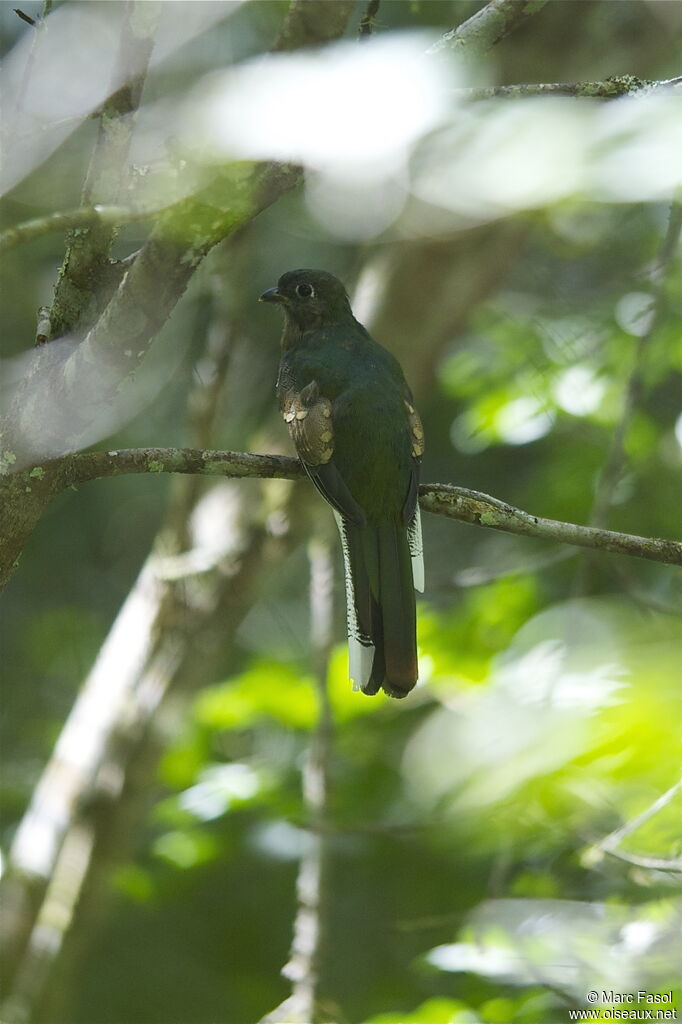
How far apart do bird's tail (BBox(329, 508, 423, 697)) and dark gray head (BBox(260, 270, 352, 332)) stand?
110 centimetres

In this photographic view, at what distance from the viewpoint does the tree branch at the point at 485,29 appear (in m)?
2.65

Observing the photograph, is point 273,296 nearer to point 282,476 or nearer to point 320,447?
point 320,447

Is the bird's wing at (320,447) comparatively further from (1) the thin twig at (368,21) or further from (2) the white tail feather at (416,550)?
(1) the thin twig at (368,21)

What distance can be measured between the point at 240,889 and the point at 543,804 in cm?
298

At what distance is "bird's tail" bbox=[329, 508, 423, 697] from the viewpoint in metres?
3.02

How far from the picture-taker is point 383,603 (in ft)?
10.3

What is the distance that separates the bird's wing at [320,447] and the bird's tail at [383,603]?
0.07 m

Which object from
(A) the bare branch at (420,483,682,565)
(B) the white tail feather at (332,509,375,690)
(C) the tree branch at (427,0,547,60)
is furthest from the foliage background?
(C) the tree branch at (427,0,547,60)

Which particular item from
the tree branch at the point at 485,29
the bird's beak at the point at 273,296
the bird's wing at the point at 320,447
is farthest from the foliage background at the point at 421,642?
the bird's wing at the point at 320,447

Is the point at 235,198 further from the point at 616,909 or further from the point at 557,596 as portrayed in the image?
the point at 557,596

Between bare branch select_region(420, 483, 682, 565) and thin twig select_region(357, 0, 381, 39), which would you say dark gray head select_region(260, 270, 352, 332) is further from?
bare branch select_region(420, 483, 682, 565)

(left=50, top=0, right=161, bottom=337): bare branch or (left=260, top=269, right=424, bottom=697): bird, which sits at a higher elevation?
(left=50, top=0, right=161, bottom=337): bare branch

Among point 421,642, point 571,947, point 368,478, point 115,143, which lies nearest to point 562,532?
point 368,478

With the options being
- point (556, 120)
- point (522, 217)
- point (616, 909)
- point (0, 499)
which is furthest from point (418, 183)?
point (616, 909)
